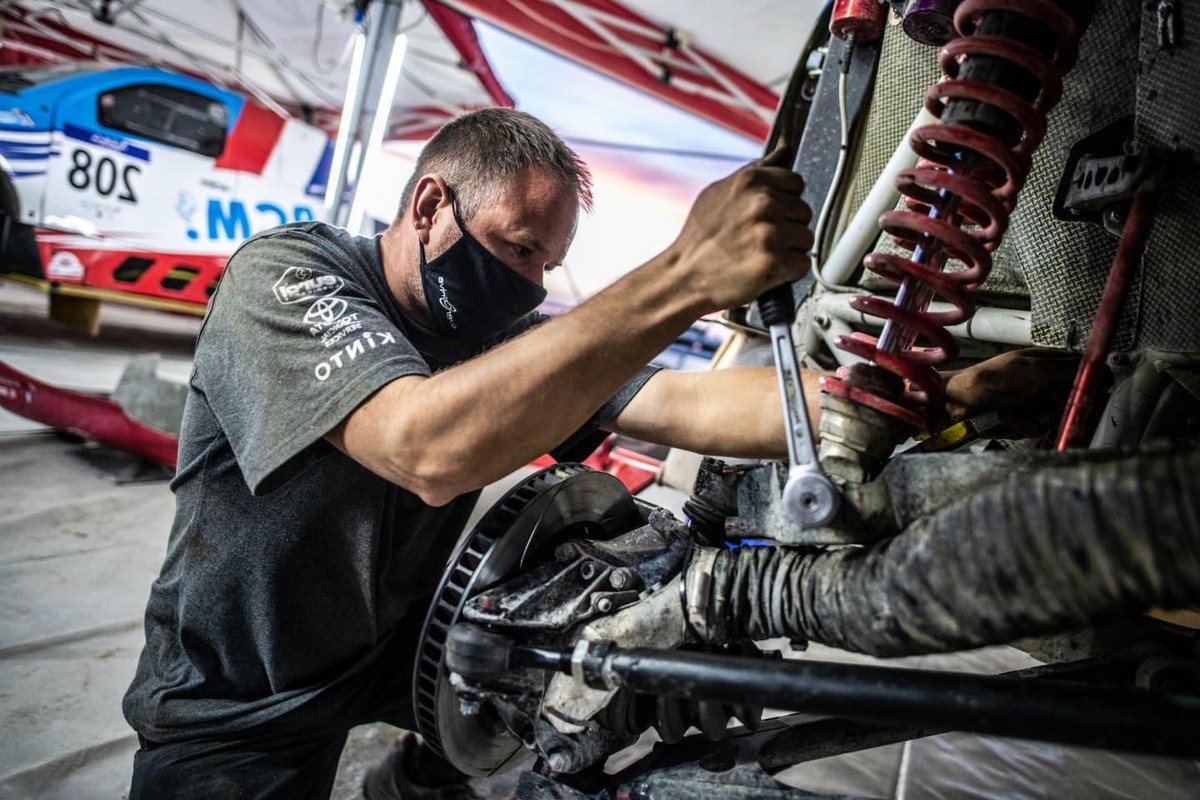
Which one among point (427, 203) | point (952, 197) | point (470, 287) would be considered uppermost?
point (952, 197)

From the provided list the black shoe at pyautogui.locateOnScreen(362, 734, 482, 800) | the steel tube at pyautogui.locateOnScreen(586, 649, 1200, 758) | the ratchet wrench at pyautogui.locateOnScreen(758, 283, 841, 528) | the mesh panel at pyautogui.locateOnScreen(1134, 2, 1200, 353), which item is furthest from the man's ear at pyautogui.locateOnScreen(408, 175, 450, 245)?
the black shoe at pyautogui.locateOnScreen(362, 734, 482, 800)

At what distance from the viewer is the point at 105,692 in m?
1.64

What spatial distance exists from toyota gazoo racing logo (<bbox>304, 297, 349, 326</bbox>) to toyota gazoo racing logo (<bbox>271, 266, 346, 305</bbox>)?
15 mm

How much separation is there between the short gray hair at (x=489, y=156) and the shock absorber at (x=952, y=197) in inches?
23.2

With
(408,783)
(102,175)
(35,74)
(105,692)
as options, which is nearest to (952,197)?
(408,783)

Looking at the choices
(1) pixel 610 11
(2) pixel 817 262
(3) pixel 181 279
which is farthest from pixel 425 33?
(2) pixel 817 262

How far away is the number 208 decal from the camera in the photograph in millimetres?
4348

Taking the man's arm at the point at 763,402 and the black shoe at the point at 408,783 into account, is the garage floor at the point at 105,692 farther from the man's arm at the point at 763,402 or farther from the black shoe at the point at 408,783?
the man's arm at the point at 763,402

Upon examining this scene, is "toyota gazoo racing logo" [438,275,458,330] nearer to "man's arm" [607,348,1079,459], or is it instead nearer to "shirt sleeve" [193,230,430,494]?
"shirt sleeve" [193,230,430,494]

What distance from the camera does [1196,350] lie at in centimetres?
84

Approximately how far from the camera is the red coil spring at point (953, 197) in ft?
2.26

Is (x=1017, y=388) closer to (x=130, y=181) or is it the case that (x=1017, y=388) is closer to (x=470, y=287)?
(x=470, y=287)

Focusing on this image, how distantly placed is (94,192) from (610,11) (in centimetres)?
364

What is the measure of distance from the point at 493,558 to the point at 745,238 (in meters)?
0.49
